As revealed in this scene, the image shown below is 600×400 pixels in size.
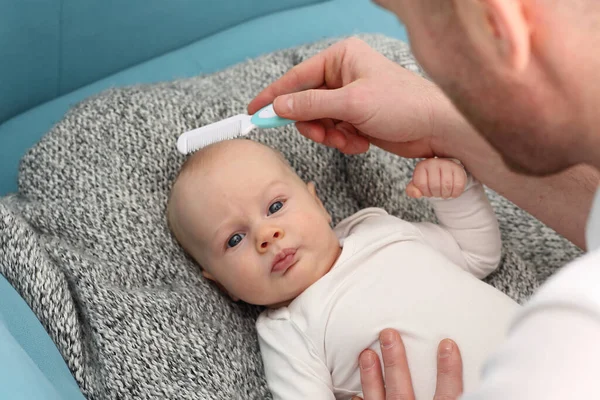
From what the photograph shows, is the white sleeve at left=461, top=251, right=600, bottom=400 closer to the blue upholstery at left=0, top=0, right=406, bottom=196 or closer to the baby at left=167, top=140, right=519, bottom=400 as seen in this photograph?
the baby at left=167, top=140, right=519, bottom=400

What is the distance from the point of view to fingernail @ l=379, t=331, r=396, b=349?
0.96 m

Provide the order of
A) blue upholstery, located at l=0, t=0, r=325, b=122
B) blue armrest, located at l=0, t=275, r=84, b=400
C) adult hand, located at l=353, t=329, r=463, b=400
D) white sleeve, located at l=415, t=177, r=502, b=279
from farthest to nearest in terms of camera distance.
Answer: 1. blue upholstery, located at l=0, t=0, r=325, b=122
2. white sleeve, located at l=415, t=177, r=502, b=279
3. adult hand, located at l=353, t=329, r=463, b=400
4. blue armrest, located at l=0, t=275, r=84, b=400

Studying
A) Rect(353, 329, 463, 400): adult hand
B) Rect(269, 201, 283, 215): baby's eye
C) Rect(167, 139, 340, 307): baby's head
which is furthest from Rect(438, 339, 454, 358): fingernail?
Rect(269, 201, 283, 215): baby's eye

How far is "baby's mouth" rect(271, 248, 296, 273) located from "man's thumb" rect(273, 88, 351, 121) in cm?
23

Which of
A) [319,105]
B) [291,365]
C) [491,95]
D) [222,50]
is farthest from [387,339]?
[222,50]

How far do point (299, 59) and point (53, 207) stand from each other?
25.2 inches

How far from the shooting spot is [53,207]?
1144mm

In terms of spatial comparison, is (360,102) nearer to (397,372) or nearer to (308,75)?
(308,75)

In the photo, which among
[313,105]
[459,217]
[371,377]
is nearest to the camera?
[371,377]

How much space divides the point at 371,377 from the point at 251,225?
318 mm

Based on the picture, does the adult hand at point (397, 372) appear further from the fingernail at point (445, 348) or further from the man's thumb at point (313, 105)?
the man's thumb at point (313, 105)

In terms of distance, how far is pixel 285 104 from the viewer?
107 cm

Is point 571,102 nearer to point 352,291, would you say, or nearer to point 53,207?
point 352,291

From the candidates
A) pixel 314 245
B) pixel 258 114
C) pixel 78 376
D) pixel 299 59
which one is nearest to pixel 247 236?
pixel 314 245
